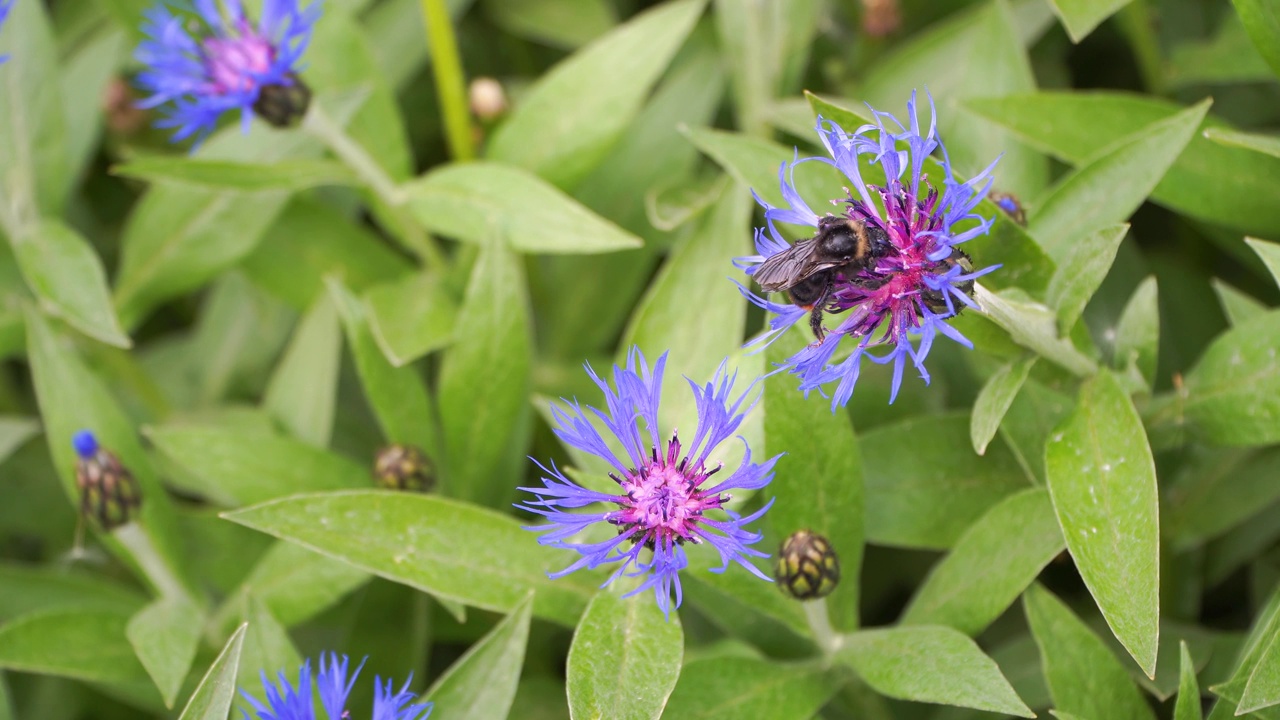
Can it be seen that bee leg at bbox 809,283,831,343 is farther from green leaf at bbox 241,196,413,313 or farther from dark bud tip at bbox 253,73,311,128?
green leaf at bbox 241,196,413,313

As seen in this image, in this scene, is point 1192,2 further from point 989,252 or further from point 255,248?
point 255,248

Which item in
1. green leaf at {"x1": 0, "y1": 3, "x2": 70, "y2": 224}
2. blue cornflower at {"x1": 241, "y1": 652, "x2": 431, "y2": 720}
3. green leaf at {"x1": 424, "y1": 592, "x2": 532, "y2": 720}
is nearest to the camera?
blue cornflower at {"x1": 241, "y1": 652, "x2": 431, "y2": 720}

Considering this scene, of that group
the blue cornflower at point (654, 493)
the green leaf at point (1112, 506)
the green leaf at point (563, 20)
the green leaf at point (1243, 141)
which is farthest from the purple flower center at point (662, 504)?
the green leaf at point (563, 20)

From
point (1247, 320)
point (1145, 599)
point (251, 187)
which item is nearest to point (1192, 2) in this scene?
point (1247, 320)

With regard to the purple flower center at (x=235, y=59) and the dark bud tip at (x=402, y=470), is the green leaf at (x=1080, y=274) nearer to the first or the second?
the dark bud tip at (x=402, y=470)

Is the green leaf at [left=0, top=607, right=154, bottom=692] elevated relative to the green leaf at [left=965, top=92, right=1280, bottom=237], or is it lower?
lower

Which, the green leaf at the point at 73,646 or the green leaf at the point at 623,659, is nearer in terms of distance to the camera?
the green leaf at the point at 623,659

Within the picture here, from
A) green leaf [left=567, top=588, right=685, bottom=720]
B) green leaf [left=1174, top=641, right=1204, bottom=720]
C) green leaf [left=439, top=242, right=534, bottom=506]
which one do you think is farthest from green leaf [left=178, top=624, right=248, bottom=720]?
green leaf [left=1174, top=641, right=1204, bottom=720]

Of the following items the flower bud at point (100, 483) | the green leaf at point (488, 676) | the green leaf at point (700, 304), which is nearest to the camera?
the green leaf at point (488, 676)

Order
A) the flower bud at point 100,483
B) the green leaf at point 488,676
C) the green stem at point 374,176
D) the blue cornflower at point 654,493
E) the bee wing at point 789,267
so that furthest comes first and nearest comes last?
the green stem at point 374,176 → the flower bud at point 100,483 → the green leaf at point 488,676 → the blue cornflower at point 654,493 → the bee wing at point 789,267
